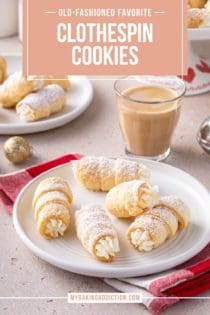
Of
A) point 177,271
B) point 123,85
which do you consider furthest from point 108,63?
point 177,271

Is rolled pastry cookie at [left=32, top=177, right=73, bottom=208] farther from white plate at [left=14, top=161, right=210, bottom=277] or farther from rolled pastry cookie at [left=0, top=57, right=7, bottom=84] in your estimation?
rolled pastry cookie at [left=0, top=57, right=7, bottom=84]

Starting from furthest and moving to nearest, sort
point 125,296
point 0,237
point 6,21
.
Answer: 1. point 6,21
2. point 0,237
3. point 125,296

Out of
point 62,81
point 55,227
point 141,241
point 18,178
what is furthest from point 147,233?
point 62,81

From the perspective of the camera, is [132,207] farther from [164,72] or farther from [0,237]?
[164,72]

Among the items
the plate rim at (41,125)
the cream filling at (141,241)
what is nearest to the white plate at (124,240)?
the cream filling at (141,241)

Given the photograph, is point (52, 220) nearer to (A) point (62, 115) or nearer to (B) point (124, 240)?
(B) point (124, 240)

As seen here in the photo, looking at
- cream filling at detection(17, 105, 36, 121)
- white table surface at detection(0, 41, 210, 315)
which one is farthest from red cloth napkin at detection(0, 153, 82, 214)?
cream filling at detection(17, 105, 36, 121)
